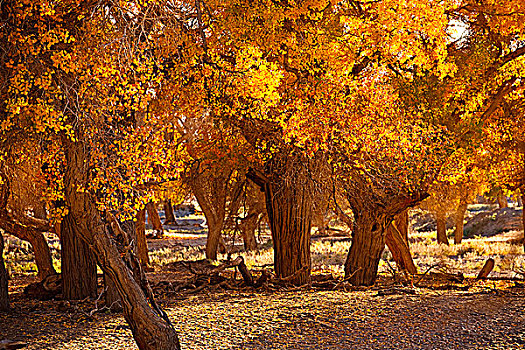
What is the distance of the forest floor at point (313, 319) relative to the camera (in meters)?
7.31

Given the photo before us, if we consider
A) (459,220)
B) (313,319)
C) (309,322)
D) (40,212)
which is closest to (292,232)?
(313,319)

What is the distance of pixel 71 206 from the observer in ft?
20.8

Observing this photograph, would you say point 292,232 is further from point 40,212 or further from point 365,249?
point 40,212

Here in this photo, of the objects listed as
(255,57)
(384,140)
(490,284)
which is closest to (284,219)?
(384,140)

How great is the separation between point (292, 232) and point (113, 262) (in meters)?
5.79

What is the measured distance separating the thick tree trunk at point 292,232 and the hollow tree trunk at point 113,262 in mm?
5399

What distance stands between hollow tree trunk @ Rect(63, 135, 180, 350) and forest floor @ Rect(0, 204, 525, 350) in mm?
990

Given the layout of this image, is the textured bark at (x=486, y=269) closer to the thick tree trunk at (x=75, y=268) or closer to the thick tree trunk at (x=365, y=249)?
the thick tree trunk at (x=365, y=249)

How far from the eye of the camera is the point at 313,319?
8445 mm

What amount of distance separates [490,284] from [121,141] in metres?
8.73

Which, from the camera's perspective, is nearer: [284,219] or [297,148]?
[297,148]

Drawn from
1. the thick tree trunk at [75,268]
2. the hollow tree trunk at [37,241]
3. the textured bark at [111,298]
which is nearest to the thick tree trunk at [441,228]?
the hollow tree trunk at [37,241]

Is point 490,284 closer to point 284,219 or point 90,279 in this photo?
point 284,219

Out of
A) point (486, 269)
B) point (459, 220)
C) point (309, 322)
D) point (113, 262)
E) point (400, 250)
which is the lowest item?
point (309, 322)
